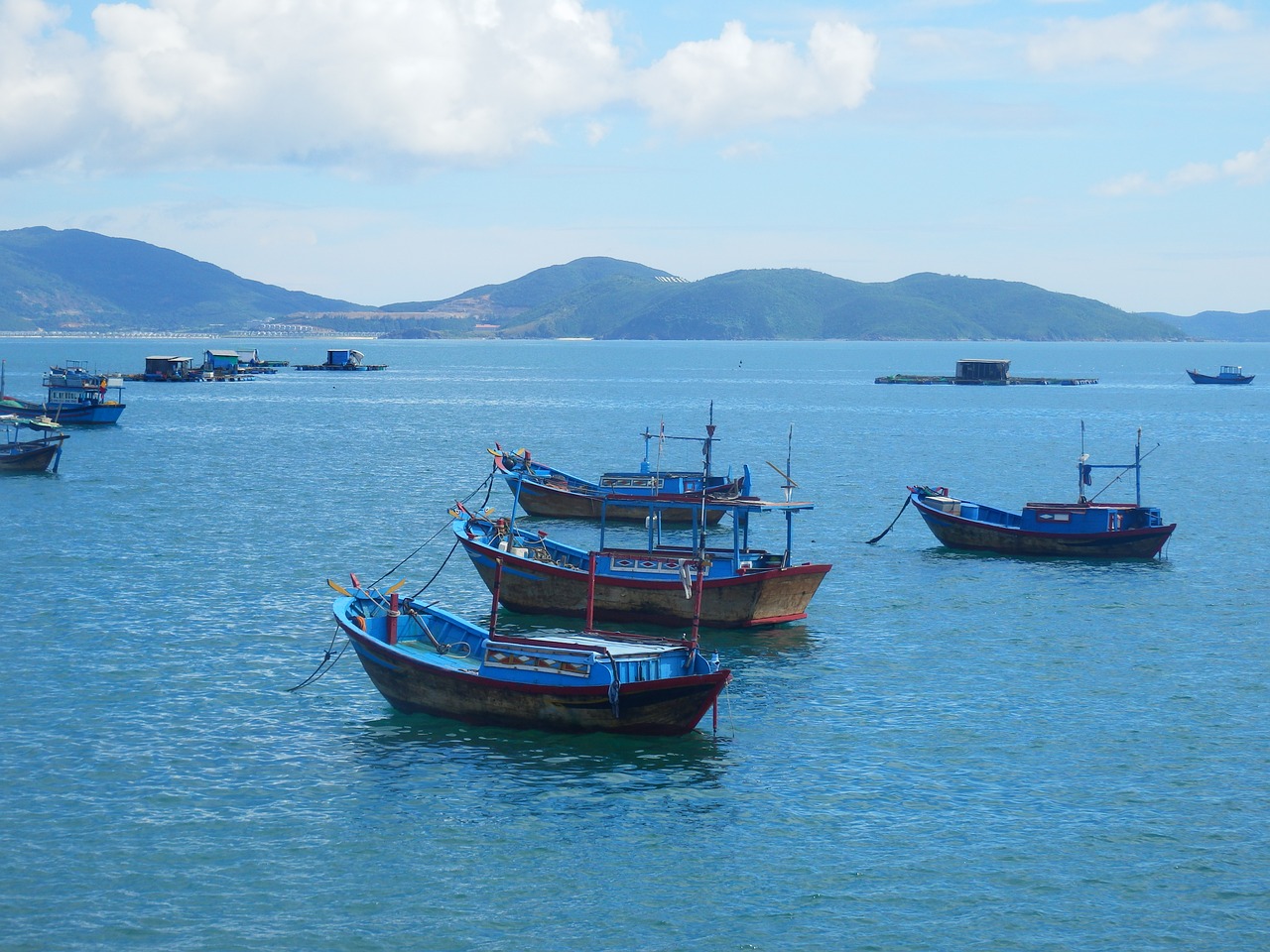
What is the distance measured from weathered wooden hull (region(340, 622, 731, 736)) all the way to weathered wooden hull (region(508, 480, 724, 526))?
118 feet

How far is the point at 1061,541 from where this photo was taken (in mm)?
60562

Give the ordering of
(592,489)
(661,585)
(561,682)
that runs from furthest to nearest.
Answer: (592,489) → (661,585) → (561,682)

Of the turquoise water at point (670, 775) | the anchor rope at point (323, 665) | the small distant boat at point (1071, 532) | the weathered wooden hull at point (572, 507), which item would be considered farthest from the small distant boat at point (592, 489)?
the anchor rope at point (323, 665)

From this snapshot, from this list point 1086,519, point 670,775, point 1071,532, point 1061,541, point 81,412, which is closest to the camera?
point 670,775

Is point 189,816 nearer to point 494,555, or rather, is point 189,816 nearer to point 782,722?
point 782,722

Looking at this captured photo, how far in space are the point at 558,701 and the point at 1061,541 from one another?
34.2 m

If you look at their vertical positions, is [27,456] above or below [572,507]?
above

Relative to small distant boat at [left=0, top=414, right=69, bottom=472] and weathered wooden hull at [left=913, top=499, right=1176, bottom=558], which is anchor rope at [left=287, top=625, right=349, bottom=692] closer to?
weathered wooden hull at [left=913, top=499, right=1176, bottom=558]

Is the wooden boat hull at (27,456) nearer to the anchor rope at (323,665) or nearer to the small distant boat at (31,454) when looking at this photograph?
the small distant boat at (31,454)

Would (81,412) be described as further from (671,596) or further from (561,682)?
(561,682)

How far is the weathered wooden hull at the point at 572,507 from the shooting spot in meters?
70.8

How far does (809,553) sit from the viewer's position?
61.7 meters

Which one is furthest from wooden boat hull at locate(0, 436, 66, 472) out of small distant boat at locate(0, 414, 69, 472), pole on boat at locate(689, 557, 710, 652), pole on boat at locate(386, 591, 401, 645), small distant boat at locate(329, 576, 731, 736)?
small distant boat at locate(329, 576, 731, 736)

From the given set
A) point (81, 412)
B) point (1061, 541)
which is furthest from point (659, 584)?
point (81, 412)
